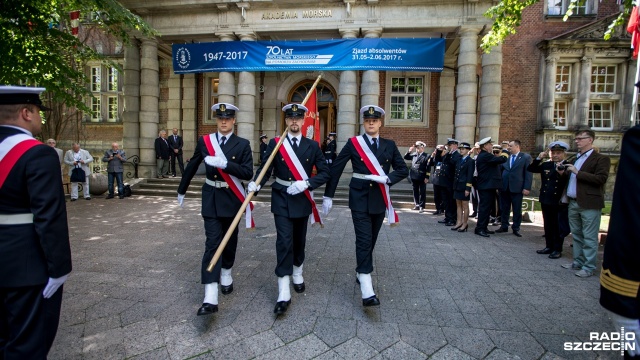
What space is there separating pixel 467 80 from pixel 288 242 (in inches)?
439

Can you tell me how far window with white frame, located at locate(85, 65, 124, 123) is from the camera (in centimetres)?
1900

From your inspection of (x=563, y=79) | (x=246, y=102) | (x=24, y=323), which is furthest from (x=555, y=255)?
(x=563, y=79)

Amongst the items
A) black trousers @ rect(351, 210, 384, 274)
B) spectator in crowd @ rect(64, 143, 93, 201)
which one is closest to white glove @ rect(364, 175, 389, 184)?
black trousers @ rect(351, 210, 384, 274)

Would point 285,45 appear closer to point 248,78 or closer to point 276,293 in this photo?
point 248,78

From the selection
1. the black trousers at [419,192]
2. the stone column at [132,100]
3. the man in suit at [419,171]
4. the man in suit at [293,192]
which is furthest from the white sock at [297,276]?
the stone column at [132,100]

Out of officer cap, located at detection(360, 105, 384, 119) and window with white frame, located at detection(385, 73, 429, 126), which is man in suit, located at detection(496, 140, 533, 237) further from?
window with white frame, located at detection(385, 73, 429, 126)

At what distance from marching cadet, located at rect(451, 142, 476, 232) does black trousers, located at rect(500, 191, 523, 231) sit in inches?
34.8

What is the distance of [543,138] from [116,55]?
21253mm

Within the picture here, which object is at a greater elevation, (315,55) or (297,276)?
(315,55)

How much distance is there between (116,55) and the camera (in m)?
18.3

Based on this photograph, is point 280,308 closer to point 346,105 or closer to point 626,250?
point 626,250

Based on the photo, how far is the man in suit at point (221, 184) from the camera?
11.9 feet

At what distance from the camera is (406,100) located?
1591 centimetres

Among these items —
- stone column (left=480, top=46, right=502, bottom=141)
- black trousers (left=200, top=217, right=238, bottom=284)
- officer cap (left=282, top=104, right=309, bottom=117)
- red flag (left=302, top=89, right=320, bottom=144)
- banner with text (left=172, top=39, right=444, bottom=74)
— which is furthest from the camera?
stone column (left=480, top=46, right=502, bottom=141)
